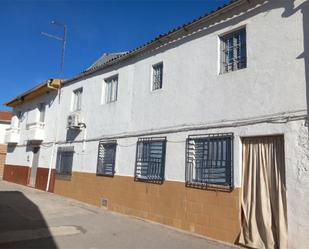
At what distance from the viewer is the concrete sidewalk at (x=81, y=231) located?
7.32m

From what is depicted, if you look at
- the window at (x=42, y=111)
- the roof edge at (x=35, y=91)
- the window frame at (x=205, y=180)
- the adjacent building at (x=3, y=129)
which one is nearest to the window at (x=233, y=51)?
the window frame at (x=205, y=180)

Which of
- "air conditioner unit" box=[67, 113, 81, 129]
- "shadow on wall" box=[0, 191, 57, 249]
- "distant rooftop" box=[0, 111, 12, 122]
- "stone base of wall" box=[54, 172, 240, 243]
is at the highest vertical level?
"distant rooftop" box=[0, 111, 12, 122]

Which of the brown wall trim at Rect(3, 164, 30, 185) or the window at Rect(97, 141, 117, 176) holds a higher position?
the window at Rect(97, 141, 117, 176)

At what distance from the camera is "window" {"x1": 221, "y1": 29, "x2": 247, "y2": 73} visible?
8.27 m

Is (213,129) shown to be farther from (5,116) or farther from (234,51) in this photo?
(5,116)

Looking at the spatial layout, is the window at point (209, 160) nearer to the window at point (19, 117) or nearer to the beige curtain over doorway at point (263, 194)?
the beige curtain over doorway at point (263, 194)

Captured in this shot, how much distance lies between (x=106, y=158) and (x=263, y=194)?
6.71 m

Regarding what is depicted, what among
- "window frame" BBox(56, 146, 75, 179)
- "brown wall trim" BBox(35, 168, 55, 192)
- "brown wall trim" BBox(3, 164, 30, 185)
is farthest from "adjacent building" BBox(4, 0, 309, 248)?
"brown wall trim" BBox(3, 164, 30, 185)

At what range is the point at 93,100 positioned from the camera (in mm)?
13898

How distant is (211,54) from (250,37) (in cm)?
121

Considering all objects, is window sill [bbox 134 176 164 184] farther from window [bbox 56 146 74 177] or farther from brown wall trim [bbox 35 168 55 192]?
brown wall trim [bbox 35 168 55 192]

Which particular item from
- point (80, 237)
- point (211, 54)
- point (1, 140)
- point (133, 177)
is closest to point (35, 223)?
point (80, 237)

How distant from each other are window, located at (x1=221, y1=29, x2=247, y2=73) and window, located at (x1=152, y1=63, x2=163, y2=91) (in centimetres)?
252

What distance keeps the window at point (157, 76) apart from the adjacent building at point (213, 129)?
4 centimetres
